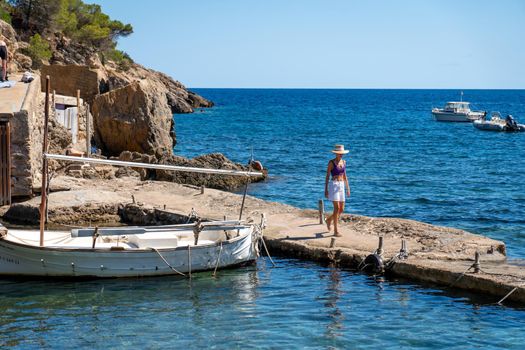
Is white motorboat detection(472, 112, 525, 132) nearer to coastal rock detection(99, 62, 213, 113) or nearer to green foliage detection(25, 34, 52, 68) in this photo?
coastal rock detection(99, 62, 213, 113)

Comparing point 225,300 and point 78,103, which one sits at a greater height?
point 78,103

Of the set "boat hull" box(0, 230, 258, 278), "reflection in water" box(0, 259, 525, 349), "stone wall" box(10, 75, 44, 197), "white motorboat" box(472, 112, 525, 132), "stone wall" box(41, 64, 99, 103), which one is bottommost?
"reflection in water" box(0, 259, 525, 349)

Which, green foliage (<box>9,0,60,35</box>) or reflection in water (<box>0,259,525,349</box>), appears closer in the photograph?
reflection in water (<box>0,259,525,349</box>)

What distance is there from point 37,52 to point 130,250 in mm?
42662

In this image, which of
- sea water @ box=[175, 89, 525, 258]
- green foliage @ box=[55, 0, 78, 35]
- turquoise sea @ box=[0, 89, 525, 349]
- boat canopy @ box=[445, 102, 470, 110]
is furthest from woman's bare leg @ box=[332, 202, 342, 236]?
boat canopy @ box=[445, 102, 470, 110]

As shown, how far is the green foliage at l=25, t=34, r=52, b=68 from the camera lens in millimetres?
55375

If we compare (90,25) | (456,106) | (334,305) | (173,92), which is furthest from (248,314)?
(173,92)

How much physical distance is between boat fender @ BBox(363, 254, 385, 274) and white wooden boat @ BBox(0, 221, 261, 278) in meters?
2.69

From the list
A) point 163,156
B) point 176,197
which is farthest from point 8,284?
point 163,156

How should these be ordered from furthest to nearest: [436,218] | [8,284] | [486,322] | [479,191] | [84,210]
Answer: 1. [479,191]
2. [436,218]
3. [84,210]
4. [8,284]
5. [486,322]

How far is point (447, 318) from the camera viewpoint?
556 inches

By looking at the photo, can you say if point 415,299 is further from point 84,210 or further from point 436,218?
point 436,218

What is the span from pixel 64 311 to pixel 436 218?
50.9 ft

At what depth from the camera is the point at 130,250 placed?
1661 cm
